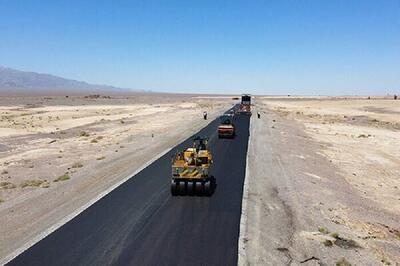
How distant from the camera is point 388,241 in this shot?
15383 mm

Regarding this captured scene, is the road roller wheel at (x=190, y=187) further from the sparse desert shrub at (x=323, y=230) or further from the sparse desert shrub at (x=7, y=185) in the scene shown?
the sparse desert shrub at (x=7, y=185)

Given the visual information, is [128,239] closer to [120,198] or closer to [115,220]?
[115,220]

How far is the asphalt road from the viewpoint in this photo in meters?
12.9

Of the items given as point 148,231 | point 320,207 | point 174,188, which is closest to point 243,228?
point 148,231

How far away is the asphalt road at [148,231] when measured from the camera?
42.3 feet

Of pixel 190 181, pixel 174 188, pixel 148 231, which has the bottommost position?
pixel 148 231

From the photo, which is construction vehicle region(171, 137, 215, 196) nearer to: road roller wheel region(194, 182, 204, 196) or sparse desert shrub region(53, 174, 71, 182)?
road roller wheel region(194, 182, 204, 196)

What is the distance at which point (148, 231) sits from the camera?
15141 mm

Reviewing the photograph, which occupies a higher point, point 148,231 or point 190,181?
point 190,181

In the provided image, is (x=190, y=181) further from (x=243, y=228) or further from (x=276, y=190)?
(x=276, y=190)

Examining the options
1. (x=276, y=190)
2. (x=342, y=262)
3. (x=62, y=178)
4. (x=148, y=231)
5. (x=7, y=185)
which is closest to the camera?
(x=342, y=262)

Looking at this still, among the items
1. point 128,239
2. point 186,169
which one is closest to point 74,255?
point 128,239

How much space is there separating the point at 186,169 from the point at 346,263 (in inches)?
358

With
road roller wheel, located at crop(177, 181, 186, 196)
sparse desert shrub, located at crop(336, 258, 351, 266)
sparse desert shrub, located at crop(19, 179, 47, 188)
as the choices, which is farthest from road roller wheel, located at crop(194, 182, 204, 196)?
sparse desert shrub, located at crop(19, 179, 47, 188)
